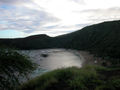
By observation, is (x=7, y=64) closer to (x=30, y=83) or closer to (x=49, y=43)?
(x=30, y=83)

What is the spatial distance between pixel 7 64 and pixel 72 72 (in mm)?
5366

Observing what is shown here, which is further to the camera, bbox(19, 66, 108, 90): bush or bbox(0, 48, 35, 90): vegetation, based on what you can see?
bbox(19, 66, 108, 90): bush

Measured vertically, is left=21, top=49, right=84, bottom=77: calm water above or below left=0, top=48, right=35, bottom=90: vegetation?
below

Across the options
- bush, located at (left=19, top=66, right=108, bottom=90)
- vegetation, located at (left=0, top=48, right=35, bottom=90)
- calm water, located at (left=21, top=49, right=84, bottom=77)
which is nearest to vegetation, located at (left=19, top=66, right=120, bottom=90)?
bush, located at (left=19, top=66, right=108, bottom=90)

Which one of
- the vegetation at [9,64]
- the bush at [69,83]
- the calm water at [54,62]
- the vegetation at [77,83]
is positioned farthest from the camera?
the calm water at [54,62]

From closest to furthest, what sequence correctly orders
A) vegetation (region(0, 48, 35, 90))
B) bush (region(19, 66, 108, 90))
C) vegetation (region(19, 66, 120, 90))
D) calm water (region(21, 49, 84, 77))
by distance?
vegetation (region(0, 48, 35, 90)) → vegetation (region(19, 66, 120, 90)) → bush (region(19, 66, 108, 90)) → calm water (region(21, 49, 84, 77))

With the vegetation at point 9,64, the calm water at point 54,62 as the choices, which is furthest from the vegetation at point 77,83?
the calm water at point 54,62

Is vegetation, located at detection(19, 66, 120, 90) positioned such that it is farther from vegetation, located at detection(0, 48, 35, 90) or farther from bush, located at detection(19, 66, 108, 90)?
vegetation, located at detection(0, 48, 35, 90)

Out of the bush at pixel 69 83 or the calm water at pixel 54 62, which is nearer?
the bush at pixel 69 83

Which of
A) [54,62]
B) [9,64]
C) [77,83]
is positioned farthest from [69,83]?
[54,62]

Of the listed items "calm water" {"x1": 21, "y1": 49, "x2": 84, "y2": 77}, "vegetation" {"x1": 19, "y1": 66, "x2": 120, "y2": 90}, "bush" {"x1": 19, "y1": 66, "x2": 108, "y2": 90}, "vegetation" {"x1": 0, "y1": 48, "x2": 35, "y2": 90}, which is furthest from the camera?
"calm water" {"x1": 21, "y1": 49, "x2": 84, "y2": 77}

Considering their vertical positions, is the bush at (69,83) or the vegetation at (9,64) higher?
the vegetation at (9,64)

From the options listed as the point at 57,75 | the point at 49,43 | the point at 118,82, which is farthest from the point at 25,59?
the point at 49,43

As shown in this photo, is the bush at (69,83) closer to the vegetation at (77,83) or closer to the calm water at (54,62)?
the vegetation at (77,83)
